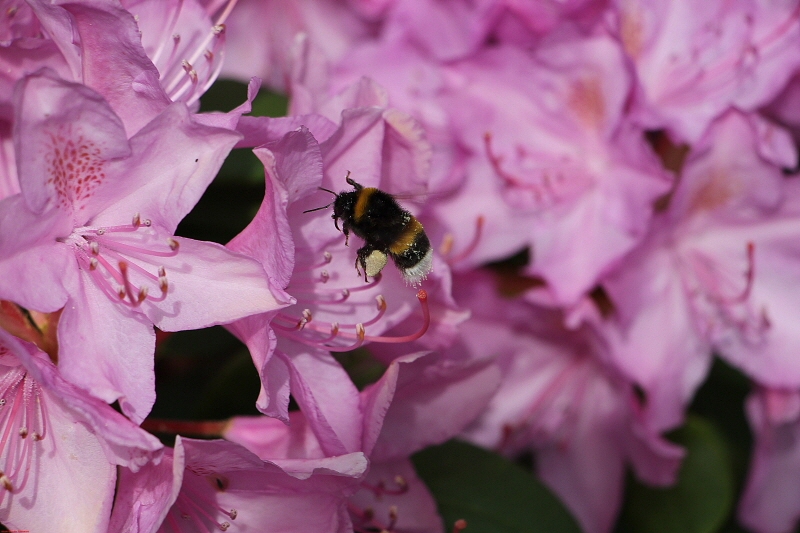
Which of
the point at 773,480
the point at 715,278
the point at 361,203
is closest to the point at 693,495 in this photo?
the point at 773,480

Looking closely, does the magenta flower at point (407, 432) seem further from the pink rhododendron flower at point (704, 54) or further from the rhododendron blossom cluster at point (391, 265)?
the pink rhododendron flower at point (704, 54)

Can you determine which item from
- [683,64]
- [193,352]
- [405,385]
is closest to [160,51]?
[405,385]

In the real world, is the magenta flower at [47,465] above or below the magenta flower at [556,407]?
above

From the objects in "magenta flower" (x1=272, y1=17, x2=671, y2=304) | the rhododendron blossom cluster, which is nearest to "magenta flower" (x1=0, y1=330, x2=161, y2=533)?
the rhododendron blossom cluster

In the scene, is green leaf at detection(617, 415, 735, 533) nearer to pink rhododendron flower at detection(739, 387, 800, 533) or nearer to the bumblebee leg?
pink rhododendron flower at detection(739, 387, 800, 533)

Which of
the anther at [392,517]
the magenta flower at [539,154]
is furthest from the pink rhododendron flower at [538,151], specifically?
the anther at [392,517]

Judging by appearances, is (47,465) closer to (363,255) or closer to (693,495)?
(363,255)
